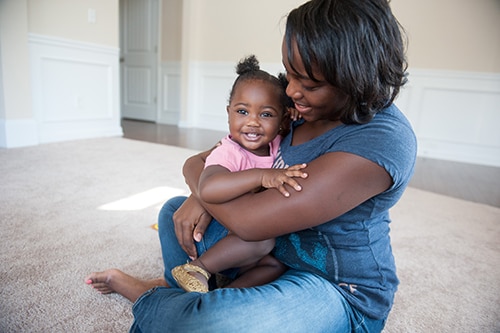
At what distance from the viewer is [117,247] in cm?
138

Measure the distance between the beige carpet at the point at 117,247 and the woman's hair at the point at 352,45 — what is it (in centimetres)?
74

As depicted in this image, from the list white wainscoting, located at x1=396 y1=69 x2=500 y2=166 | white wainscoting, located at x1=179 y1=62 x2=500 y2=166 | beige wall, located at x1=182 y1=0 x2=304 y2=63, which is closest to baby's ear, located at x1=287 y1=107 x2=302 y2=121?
white wainscoting, located at x1=179 y1=62 x2=500 y2=166

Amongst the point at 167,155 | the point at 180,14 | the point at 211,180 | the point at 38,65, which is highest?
the point at 180,14

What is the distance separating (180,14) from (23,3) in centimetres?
277

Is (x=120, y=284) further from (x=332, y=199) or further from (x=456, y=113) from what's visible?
(x=456, y=113)

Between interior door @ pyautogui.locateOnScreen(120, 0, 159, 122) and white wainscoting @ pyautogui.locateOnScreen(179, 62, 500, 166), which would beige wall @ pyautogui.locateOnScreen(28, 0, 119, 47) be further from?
white wainscoting @ pyautogui.locateOnScreen(179, 62, 500, 166)

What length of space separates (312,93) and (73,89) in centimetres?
345

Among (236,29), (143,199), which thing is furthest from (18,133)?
(236,29)

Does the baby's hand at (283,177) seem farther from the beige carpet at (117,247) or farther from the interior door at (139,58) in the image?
the interior door at (139,58)

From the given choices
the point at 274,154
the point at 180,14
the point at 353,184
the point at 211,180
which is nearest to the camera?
the point at 353,184

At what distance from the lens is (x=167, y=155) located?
121 inches

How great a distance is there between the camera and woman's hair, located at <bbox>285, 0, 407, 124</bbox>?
61cm

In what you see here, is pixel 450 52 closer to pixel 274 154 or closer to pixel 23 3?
pixel 274 154

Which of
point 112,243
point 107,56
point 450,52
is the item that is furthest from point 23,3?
point 450,52
